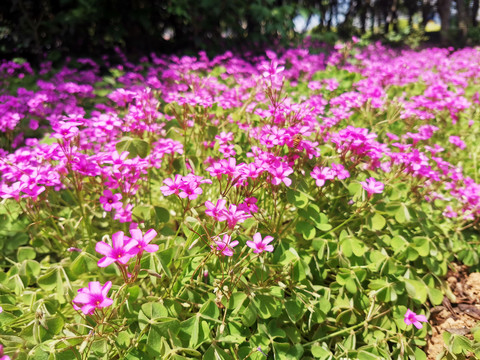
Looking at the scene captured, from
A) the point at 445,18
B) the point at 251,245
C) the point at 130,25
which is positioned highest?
the point at 130,25

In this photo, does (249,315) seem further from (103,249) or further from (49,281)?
(49,281)

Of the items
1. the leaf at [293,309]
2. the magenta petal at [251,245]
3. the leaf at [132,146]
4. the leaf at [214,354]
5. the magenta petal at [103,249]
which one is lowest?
the leaf at [293,309]

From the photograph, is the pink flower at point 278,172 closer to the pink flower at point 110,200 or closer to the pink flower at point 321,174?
the pink flower at point 321,174

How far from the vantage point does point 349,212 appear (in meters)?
2.18

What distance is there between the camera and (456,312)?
219 centimetres

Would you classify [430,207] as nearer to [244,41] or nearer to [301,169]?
[301,169]

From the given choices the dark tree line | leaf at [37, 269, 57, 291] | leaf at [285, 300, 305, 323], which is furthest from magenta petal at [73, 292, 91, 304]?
the dark tree line

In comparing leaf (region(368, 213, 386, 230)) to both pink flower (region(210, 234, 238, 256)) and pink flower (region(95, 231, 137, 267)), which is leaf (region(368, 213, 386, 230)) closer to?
pink flower (region(210, 234, 238, 256))

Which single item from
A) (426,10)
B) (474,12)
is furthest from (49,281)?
(426,10)

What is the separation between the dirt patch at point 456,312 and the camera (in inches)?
79.3

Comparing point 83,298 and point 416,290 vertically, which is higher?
point 83,298

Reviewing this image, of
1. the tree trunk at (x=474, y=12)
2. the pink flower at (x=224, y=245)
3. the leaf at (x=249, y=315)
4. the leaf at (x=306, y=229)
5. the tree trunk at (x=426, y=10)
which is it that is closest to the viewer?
the pink flower at (x=224, y=245)

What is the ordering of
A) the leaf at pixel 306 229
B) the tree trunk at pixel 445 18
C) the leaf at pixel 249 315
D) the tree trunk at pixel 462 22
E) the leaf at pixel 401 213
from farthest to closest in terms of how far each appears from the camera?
the tree trunk at pixel 462 22
the tree trunk at pixel 445 18
the leaf at pixel 401 213
the leaf at pixel 306 229
the leaf at pixel 249 315

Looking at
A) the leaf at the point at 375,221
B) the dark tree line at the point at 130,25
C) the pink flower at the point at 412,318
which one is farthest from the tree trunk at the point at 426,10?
the pink flower at the point at 412,318
